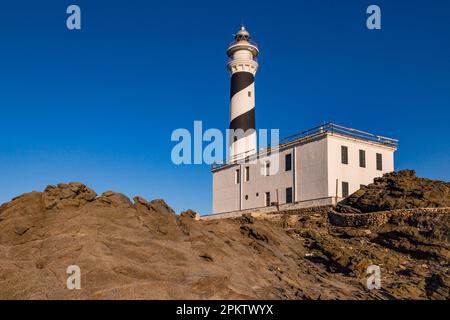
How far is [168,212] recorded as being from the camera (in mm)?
21703

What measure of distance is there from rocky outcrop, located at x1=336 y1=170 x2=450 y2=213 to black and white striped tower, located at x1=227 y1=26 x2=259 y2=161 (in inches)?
590

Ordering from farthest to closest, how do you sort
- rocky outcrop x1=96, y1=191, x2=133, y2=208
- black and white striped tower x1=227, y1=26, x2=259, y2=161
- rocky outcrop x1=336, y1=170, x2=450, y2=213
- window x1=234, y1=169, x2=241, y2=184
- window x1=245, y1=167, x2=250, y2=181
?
1. black and white striped tower x1=227, y1=26, x2=259, y2=161
2. window x1=234, y1=169, x2=241, y2=184
3. window x1=245, y1=167, x2=250, y2=181
4. rocky outcrop x1=336, y1=170, x2=450, y2=213
5. rocky outcrop x1=96, y1=191, x2=133, y2=208

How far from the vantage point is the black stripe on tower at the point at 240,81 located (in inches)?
1795

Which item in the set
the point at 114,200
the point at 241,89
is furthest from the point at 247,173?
the point at 114,200

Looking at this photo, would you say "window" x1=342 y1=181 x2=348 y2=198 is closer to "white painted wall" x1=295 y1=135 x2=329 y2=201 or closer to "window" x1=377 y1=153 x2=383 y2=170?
"white painted wall" x1=295 y1=135 x2=329 y2=201

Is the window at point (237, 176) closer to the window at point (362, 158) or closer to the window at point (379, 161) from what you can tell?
the window at point (362, 158)

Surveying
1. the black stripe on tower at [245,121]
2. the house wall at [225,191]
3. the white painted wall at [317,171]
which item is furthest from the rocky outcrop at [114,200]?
the black stripe on tower at [245,121]

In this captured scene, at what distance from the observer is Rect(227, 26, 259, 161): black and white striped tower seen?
44.3 meters

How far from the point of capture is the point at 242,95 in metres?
45.3

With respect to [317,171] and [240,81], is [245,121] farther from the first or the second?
[317,171]

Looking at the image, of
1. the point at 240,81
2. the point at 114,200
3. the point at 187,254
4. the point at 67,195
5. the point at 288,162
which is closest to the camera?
the point at 187,254

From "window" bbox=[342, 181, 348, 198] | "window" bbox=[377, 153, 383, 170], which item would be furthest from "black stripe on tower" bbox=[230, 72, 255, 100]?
"window" bbox=[342, 181, 348, 198]

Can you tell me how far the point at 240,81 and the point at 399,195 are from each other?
73.5 ft
